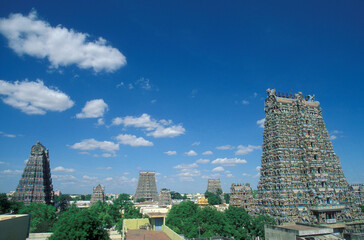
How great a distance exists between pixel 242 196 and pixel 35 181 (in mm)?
69028

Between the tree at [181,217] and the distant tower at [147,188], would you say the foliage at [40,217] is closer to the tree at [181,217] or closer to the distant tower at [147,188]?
the tree at [181,217]

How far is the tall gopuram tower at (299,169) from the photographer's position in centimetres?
5409

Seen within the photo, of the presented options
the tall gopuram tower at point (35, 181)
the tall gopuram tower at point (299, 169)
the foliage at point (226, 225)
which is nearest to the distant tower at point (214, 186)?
the tall gopuram tower at point (299, 169)

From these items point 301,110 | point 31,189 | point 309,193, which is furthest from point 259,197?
point 31,189

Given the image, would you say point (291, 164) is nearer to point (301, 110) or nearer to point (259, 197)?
point (259, 197)

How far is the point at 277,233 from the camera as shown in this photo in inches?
1415

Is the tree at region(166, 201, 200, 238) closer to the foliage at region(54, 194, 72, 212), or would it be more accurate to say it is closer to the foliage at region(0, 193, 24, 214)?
the foliage at region(0, 193, 24, 214)

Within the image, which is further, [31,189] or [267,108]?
[31,189]

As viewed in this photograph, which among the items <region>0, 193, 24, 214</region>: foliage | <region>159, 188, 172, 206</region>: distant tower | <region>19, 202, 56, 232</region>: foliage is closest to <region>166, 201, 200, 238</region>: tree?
<region>19, 202, 56, 232</region>: foliage

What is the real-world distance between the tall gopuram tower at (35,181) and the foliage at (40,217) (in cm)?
1700

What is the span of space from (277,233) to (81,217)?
91.5ft

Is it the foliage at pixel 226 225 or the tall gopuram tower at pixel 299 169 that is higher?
the tall gopuram tower at pixel 299 169

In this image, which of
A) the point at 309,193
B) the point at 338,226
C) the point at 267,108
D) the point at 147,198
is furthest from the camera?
the point at 147,198

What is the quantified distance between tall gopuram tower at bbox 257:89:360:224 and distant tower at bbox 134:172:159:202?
8663 centimetres
